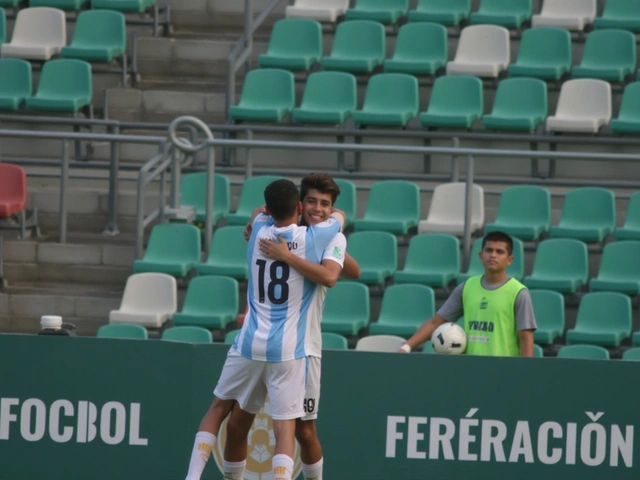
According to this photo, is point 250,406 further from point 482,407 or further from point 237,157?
point 237,157

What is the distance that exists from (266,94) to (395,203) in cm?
217

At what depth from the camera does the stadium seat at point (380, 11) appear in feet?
43.7

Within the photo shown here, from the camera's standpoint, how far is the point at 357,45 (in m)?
12.9

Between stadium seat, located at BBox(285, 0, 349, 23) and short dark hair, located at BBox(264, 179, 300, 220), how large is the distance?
22.8 feet

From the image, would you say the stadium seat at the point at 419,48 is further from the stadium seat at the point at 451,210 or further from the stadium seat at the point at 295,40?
the stadium seat at the point at 451,210

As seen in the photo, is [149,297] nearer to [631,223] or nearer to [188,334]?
[188,334]

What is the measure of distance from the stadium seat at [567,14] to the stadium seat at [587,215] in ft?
8.94

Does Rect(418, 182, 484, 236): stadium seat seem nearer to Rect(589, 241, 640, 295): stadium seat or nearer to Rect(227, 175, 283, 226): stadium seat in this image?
Rect(589, 241, 640, 295): stadium seat

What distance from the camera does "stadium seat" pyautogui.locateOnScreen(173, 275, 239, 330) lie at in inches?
406

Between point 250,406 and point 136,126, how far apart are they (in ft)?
20.7

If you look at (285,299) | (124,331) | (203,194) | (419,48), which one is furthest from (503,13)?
(285,299)

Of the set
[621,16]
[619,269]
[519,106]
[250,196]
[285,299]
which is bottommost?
[285,299]

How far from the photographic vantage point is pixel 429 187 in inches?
467

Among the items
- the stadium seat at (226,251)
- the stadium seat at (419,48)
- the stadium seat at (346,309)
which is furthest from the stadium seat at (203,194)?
the stadium seat at (419,48)
